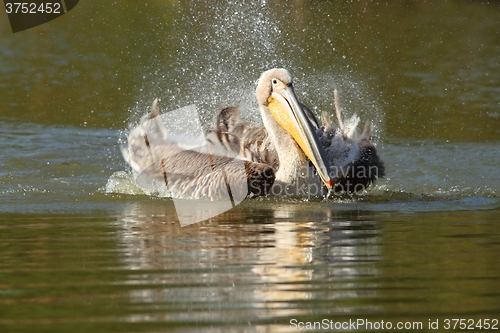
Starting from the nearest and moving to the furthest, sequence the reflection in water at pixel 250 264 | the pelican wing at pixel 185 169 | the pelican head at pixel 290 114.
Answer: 1. the reflection in water at pixel 250 264
2. the pelican head at pixel 290 114
3. the pelican wing at pixel 185 169

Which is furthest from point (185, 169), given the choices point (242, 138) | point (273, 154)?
point (273, 154)

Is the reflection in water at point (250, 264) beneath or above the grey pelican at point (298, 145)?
beneath

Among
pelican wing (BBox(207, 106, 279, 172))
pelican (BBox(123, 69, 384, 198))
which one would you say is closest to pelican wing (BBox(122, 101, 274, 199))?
pelican (BBox(123, 69, 384, 198))

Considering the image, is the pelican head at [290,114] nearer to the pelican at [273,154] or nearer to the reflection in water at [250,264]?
the pelican at [273,154]

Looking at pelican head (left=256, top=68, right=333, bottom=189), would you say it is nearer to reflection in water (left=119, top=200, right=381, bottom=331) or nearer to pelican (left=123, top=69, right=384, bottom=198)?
pelican (left=123, top=69, right=384, bottom=198)

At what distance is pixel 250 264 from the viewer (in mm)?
4484

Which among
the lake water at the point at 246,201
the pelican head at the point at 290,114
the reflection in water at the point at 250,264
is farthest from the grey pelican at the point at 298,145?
the reflection in water at the point at 250,264

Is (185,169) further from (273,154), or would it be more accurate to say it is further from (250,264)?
(250,264)

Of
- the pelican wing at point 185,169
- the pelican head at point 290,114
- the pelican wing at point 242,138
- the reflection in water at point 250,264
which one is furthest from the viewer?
the pelican wing at point 242,138

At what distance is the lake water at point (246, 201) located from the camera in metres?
3.78

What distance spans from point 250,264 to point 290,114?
105 inches

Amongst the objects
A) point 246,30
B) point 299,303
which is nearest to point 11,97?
point 246,30

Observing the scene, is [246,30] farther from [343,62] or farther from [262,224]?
[262,224]

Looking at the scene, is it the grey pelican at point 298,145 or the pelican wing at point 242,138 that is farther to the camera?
the pelican wing at point 242,138
